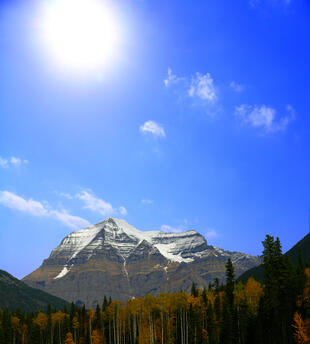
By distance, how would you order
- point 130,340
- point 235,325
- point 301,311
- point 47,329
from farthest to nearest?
point 47,329
point 130,340
point 235,325
point 301,311

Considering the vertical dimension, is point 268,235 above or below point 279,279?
above

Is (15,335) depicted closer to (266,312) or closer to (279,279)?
(266,312)

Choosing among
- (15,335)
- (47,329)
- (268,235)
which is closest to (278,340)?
(268,235)

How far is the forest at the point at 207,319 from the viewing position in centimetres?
6694

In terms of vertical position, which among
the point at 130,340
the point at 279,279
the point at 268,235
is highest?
the point at 268,235

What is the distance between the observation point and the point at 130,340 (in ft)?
420

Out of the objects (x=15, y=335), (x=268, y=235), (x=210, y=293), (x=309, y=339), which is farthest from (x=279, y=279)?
(x=15, y=335)

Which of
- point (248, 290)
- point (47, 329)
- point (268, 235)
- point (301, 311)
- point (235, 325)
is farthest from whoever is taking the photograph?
point (47, 329)

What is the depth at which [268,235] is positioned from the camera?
64.9 metres

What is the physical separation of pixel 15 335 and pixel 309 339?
11042cm

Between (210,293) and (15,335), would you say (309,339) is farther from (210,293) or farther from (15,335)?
(15,335)

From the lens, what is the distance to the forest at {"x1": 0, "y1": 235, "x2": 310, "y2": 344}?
220ft

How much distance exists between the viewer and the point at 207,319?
4400 inches

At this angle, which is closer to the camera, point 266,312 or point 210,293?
point 266,312
